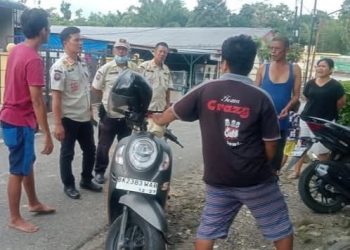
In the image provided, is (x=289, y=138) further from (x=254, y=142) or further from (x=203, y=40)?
(x=203, y=40)

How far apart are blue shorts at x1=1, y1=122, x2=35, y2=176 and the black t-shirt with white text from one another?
1651mm

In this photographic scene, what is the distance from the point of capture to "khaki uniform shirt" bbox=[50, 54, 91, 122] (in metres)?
4.78

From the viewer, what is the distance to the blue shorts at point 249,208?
2984mm

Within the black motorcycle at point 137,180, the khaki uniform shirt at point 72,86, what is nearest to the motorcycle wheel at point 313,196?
the black motorcycle at point 137,180

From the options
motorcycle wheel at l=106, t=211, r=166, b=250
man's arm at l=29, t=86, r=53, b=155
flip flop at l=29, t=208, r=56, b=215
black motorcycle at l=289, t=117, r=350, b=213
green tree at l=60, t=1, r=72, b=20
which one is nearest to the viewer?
motorcycle wheel at l=106, t=211, r=166, b=250

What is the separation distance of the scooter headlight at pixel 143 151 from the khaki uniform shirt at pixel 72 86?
5.40 feet

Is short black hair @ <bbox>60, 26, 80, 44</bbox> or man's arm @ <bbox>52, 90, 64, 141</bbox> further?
short black hair @ <bbox>60, 26, 80, 44</bbox>

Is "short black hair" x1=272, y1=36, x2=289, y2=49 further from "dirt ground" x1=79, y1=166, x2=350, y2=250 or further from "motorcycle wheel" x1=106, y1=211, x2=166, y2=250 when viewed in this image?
Result: "motorcycle wheel" x1=106, y1=211, x2=166, y2=250

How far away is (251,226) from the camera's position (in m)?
4.50

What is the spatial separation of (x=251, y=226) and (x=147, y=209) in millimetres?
1589

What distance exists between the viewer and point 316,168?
15.4 feet

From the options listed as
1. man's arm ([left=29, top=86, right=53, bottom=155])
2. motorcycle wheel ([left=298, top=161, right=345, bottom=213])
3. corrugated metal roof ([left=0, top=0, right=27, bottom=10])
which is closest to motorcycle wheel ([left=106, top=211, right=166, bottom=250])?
man's arm ([left=29, top=86, right=53, bottom=155])

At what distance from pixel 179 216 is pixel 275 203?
1.83 metres

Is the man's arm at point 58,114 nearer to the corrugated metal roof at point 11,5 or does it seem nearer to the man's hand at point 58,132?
the man's hand at point 58,132
